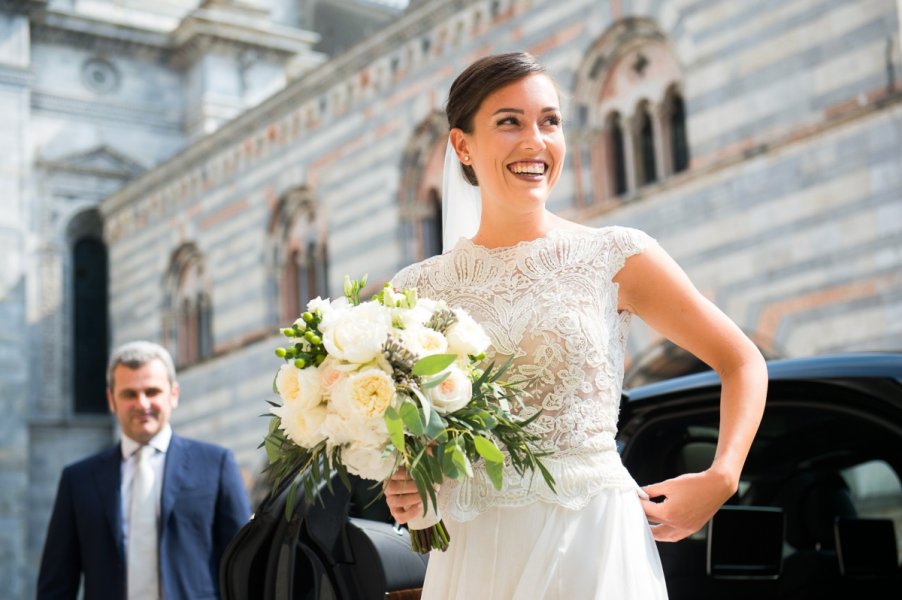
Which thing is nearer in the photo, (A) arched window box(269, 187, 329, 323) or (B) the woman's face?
(B) the woman's face

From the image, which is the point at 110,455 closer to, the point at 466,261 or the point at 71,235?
the point at 466,261

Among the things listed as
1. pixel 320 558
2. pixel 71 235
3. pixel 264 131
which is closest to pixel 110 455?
pixel 320 558

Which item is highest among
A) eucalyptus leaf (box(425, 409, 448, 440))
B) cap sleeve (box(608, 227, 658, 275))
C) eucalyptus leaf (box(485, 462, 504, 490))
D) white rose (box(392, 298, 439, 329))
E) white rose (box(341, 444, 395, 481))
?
cap sleeve (box(608, 227, 658, 275))

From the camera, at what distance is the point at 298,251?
58.6 ft

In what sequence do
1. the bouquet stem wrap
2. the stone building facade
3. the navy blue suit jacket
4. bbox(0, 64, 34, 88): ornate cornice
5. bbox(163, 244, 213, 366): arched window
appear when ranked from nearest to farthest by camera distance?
the bouquet stem wrap → the navy blue suit jacket → the stone building facade → bbox(163, 244, 213, 366): arched window → bbox(0, 64, 34, 88): ornate cornice

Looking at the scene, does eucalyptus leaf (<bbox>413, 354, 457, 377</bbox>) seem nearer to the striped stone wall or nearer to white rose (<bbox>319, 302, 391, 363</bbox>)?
white rose (<bbox>319, 302, 391, 363</bbox>)

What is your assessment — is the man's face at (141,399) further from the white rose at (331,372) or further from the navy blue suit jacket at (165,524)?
the white rose at (331,372)

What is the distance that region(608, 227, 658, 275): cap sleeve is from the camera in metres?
2.65

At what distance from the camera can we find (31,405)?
73.6 feet

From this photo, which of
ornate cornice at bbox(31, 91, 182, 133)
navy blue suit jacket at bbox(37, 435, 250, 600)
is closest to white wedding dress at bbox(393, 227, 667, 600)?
navy blue suit jacket at bbox(37, 435, 250, 600)

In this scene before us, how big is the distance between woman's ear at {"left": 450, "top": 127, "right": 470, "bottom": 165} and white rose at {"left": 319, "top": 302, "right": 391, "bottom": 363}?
20.2 inches

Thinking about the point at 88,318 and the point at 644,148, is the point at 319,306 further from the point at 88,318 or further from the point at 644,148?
the point at 88,318

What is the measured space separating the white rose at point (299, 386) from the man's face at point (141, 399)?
251cm

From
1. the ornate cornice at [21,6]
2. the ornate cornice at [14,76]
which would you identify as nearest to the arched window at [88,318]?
the ornate cornice at [14,76]
